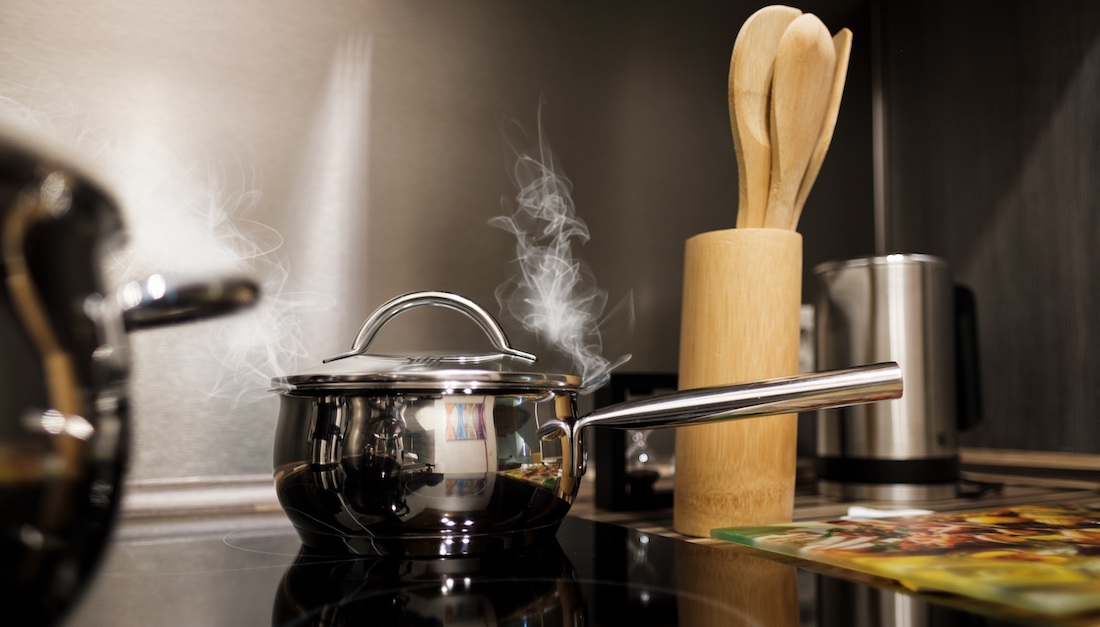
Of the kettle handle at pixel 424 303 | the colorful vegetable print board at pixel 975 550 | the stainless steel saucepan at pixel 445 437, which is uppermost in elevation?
the kettle handle at pixel 424 303

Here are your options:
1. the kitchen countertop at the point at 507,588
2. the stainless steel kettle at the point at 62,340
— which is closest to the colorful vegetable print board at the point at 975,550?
the kitchen countertop at the point at 507,588

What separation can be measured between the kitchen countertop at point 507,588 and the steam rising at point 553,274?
0.30m

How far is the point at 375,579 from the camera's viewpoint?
48cm

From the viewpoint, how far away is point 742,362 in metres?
0.63

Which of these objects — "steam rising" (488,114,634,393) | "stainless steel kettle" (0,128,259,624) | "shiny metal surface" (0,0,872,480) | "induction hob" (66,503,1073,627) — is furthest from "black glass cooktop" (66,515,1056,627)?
"steam rising" (488,114,634,393)

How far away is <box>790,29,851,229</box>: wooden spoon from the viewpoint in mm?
670

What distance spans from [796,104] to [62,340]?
2.19 ft

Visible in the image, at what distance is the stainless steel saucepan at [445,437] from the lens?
1.60 ft

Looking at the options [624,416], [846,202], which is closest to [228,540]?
[624,416]

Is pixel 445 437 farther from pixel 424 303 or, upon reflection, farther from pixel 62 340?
pixel 62 340

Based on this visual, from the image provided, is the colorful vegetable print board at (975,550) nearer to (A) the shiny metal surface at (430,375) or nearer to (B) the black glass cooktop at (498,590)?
(B) the black glass cooktop at (498,590)

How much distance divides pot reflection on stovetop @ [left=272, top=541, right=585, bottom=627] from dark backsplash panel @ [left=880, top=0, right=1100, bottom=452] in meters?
0.87

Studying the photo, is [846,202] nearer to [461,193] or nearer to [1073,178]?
[1073,178]

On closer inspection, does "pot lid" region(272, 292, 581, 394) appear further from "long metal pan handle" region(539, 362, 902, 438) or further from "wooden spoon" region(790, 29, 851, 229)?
"wooden spoon" region(790, 29, 851, 229)
